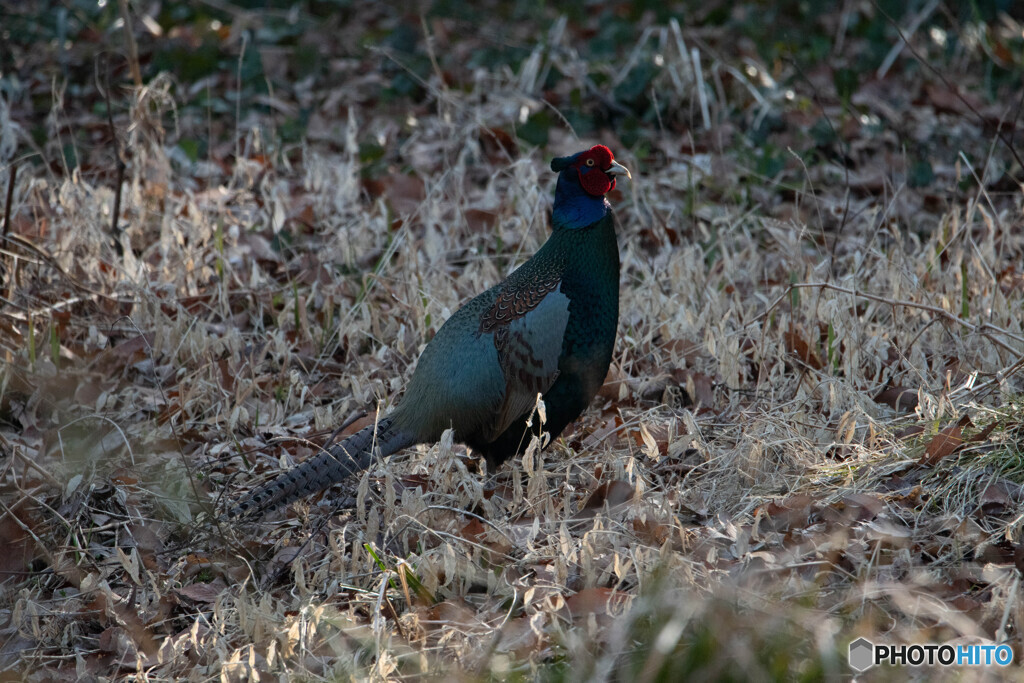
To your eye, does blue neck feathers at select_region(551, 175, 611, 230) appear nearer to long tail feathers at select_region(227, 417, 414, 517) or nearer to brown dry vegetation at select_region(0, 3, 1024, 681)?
brown dry vegetation at select_region(0, 3, 1024, 681)

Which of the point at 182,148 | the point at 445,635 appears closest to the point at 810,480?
the point at 445,635

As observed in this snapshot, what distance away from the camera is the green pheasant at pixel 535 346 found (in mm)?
3262

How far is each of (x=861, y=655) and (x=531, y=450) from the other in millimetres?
1128

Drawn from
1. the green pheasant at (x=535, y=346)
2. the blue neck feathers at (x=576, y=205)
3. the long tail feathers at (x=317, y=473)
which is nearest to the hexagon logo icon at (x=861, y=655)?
the green pheasant at (x=535, y=346)

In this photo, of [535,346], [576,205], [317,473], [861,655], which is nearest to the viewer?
[861,655]

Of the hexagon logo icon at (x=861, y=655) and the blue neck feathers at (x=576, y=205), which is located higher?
the blue neck feathers at (x=576, y=205)

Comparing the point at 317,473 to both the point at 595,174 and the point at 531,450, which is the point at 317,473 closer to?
the point at 531,450

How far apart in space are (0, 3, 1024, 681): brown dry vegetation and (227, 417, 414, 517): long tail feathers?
0.12 m

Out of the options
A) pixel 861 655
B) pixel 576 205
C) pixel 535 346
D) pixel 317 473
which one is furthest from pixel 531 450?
pixel 861 655

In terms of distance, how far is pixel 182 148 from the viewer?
5.95 metres

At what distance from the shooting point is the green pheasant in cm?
326

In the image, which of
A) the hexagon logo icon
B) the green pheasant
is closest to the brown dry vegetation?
the hexagon logo icon

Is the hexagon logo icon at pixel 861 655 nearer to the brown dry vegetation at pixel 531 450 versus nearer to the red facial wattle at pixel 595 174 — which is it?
the brown dry vegetation at pixel 531 450

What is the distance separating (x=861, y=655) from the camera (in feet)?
7.11
